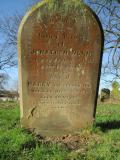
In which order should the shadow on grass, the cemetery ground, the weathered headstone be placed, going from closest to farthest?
the cemetery ground, the shadow on grass, the weathered headstone

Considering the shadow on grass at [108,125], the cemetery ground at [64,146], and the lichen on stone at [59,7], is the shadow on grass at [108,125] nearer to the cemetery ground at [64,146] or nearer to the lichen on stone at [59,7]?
the cemetery ground at [64,146]

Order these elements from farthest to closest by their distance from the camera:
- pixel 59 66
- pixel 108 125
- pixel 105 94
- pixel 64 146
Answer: pixel 105 94 → pixel 108 125 → pixel 59 66 → pixel 64 146

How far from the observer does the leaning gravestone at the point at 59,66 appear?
8.07m

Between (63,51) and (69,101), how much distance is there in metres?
1.05

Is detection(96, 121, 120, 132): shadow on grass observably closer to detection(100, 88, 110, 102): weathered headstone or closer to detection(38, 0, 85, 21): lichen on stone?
detection(38, 0, 85, 21): lichen on stone

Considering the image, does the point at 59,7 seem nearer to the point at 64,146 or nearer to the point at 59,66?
the point at 59,66

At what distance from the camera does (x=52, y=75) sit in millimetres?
8164

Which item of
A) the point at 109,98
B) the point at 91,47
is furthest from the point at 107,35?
the point at 91,47

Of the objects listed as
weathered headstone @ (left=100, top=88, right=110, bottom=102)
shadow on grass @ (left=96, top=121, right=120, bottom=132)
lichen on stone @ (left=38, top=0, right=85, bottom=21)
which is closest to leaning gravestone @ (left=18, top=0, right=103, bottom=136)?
lichen on stone @ (left=38, top=0, right=85, bottom=21)

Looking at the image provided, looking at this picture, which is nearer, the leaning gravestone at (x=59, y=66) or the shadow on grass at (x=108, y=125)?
the leaning gravestone at (x=59, y=66)

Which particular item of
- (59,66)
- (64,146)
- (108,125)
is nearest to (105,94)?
(108,125)

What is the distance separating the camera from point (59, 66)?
8.19 meters

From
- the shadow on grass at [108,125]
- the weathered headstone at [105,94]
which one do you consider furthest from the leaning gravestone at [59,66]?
the weathered headstone at [105,94]

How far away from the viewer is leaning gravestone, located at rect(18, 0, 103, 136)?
26.5 feet
